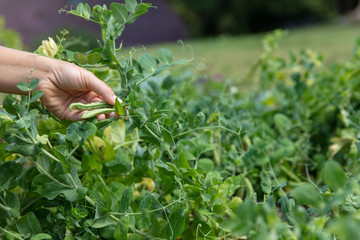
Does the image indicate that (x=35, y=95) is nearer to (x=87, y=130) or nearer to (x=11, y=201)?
(x=87, y=130)

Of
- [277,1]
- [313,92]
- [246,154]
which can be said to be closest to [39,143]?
[246,154]

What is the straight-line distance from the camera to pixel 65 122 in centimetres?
82

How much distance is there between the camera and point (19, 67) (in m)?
0.78

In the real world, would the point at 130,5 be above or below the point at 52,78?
above

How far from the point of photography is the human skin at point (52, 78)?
76 cm

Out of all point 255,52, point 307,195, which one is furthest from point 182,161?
point 255,52

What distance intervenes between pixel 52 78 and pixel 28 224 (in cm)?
29

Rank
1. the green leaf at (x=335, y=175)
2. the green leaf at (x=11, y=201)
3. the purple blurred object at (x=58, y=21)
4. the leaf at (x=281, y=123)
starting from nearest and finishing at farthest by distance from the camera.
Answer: the green leaf at (x=335, y=175)
the green leaf at (x=11, y=201)
the leaf at (x=281, y=123)
the purple blurred object at (x=58, y=21)

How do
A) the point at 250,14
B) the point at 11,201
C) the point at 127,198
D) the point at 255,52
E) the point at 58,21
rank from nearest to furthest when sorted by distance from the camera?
the point at 127,198 < the point at 11,201 < the point at 255,52 < the point at 250,14 < the point at 58,21

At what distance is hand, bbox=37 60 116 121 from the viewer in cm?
76

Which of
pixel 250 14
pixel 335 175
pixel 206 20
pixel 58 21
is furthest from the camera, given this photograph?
pixel 58 21

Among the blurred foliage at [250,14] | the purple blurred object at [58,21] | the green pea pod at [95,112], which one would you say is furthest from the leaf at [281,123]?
the purple blurred object at [58,21]

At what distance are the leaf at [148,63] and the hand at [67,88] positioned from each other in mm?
100

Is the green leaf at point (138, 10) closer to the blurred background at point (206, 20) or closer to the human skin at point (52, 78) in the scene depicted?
the human skin at point (52, 78)
